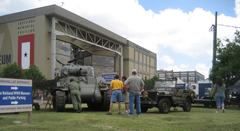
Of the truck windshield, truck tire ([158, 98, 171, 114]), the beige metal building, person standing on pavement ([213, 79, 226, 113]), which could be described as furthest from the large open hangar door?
truck tire ([158, 98, 171, 114])

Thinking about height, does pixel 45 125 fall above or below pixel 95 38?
below

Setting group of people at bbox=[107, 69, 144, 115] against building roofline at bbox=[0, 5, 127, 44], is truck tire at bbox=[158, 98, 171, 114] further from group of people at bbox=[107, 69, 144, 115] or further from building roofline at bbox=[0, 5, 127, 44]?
building roofline at bbox=[0, 5, 127, 44]

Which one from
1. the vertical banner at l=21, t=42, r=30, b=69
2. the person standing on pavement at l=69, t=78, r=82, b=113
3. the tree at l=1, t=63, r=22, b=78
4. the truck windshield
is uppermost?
the vertical banner at l=21, t=42, r=30, b=69

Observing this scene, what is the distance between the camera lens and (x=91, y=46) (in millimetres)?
90188

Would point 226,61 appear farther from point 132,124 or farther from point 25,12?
point 25,12

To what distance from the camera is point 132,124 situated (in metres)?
12.8

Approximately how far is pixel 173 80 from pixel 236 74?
11519mm

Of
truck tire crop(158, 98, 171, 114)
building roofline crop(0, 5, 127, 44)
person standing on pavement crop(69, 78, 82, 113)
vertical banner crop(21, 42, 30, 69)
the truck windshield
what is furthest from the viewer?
vertical banner crop(21, 42, 30, 69)

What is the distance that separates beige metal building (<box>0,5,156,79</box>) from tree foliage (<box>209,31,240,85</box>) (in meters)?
29.5

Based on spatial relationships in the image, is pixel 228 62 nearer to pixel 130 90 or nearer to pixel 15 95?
pixel 130 90

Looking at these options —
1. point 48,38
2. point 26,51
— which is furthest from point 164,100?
point 26,51

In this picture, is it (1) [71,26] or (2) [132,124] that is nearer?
(2) [132,124]

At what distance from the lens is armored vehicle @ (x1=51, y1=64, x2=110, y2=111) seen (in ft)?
67.8

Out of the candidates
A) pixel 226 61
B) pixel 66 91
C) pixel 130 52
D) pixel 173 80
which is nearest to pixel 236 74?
pixel 226 61
